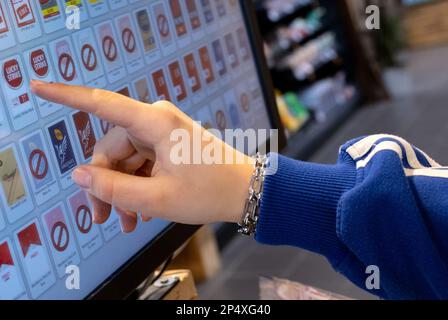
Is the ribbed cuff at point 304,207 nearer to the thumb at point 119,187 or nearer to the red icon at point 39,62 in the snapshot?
the thumb at point 119,187

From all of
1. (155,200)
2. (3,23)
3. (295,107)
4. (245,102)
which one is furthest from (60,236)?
(295,107)

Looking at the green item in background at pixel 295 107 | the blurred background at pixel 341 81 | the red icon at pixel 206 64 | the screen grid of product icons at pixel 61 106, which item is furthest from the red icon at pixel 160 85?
the green item in background at pixel 295 107

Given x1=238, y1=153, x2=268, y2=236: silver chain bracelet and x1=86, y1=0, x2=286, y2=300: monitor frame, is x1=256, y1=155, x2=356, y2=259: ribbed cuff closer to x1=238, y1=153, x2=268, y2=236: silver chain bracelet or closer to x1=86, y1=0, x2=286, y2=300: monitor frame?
x1=238, y1=153, x2=268, y2=236: silver chain bracelet

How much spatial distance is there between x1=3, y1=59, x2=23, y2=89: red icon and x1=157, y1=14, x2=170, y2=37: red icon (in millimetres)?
285

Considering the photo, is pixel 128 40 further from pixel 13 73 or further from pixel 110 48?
pixel 13 73

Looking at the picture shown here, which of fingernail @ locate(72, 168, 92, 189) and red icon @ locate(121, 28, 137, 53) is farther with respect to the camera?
red icon @ locate(121, 28, 137, 53)

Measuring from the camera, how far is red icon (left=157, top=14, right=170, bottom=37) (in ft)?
3.12

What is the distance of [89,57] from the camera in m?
0.81

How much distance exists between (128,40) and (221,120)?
0.77ft

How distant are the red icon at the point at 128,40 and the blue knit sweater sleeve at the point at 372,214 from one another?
276 millimetres

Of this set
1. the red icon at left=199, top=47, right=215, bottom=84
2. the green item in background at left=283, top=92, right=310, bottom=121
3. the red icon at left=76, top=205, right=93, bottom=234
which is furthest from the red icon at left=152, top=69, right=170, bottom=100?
the green item in background at left=283, top=92, right=310, bottom=121

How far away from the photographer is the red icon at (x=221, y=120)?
104cm
